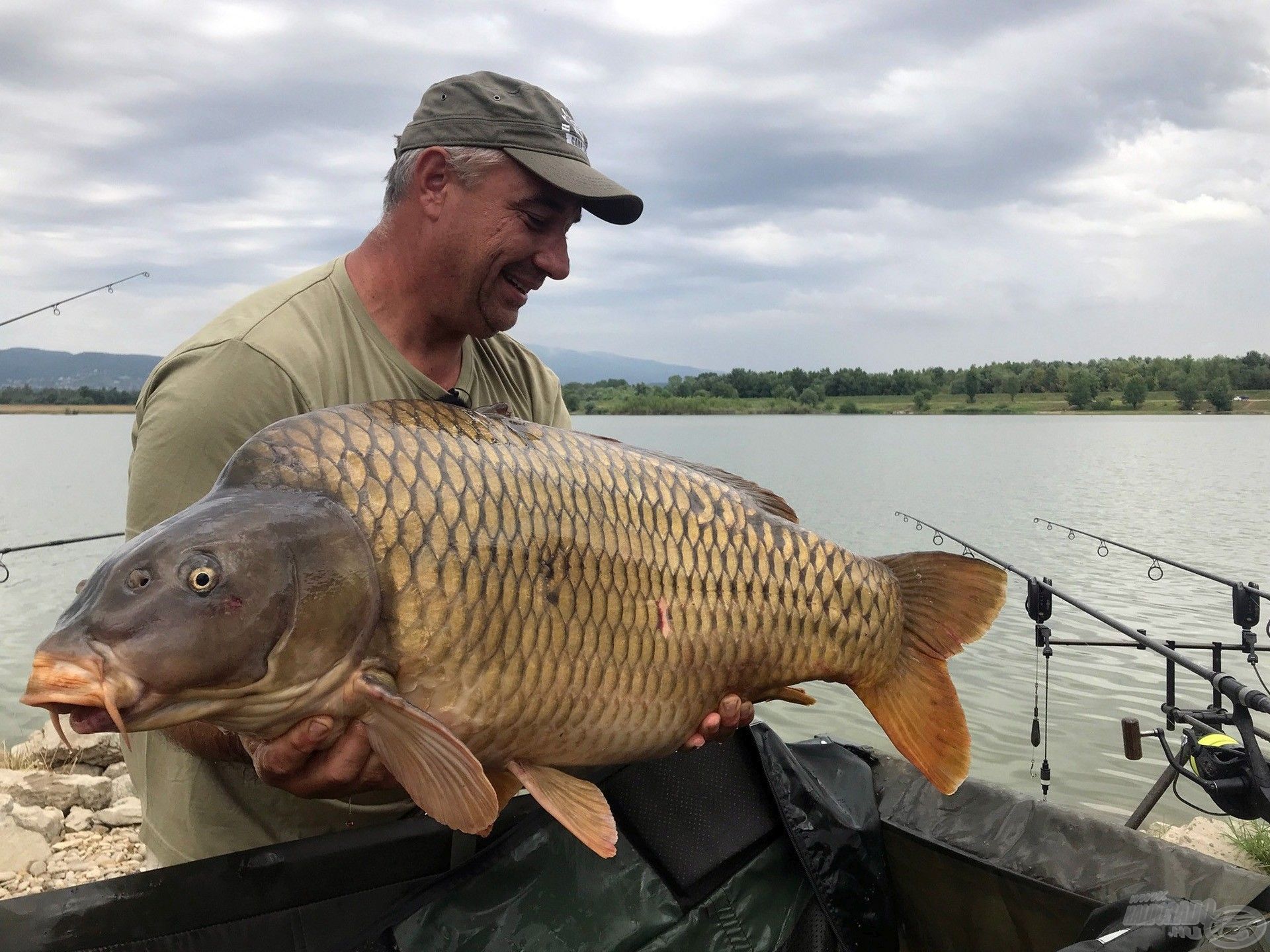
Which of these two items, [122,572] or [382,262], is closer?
[122,572]

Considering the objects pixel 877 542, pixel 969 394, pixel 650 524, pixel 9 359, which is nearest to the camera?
pixel 650 524

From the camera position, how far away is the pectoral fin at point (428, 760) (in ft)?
3.32

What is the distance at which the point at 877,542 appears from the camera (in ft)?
30.2

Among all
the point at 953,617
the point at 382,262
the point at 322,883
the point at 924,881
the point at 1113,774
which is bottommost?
the point at 1113,774

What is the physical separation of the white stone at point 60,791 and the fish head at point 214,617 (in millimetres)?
2909

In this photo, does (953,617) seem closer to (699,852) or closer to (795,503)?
(699,852)

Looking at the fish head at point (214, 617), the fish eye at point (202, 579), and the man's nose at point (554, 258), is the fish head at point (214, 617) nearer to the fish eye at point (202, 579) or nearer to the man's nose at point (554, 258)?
the fish eye at point (202, 579)

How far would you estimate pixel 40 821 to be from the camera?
3.01 m

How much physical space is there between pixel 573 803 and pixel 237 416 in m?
0.67

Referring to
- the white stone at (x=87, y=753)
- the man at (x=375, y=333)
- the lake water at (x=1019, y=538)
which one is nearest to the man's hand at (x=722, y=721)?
the man at (x=375, y=333)

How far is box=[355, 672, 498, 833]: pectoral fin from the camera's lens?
1.01 meters

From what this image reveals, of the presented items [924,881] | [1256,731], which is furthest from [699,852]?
[1256,731]

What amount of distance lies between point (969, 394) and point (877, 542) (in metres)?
32.0

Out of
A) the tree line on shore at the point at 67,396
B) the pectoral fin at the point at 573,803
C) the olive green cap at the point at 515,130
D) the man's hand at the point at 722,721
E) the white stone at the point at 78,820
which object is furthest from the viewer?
the tree line on shore at the point at 67,396
